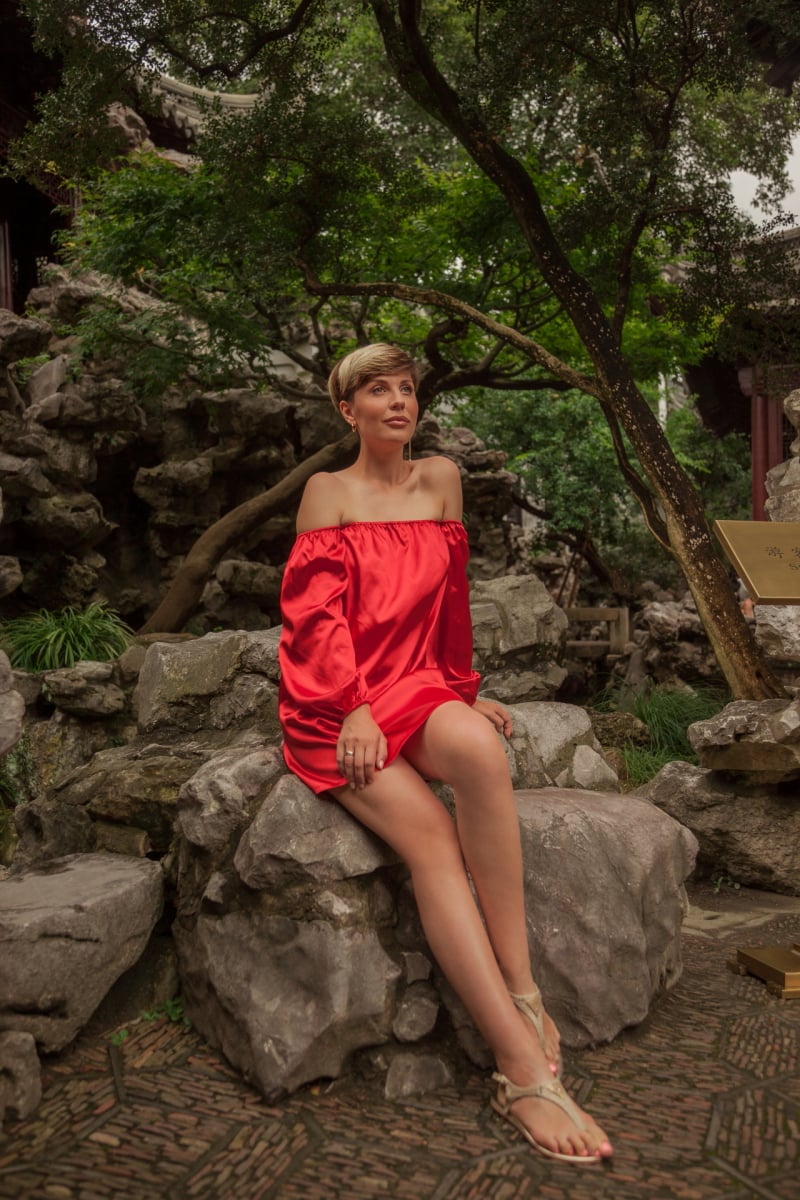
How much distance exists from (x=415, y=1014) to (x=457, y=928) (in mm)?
375

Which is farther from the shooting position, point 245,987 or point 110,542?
point 110,542

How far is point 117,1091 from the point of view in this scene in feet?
7.95

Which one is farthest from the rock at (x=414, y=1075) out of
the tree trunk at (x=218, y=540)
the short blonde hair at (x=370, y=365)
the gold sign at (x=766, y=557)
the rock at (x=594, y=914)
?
the tree trunk at (x=218, y=540)

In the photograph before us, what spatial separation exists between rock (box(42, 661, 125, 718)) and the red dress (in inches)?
137

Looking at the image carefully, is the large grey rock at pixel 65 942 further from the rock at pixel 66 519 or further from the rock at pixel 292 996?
the rock at pixel 66 519

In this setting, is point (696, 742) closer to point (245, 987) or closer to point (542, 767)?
point (542, 767)

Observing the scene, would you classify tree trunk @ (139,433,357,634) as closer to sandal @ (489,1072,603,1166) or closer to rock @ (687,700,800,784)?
rock @ (687,700,800,784)

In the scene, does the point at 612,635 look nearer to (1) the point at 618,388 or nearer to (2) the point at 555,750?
(1) the point at 618,388

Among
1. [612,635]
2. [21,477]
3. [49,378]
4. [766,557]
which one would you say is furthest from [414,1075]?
[612,635]

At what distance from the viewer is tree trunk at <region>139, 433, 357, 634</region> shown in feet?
27.9

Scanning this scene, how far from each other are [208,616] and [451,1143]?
7554 millimetres

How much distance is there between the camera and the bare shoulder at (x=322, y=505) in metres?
2.92

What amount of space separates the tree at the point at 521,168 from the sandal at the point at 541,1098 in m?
4.13

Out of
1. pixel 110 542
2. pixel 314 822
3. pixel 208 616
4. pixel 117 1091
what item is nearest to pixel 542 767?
pixel 314 822
